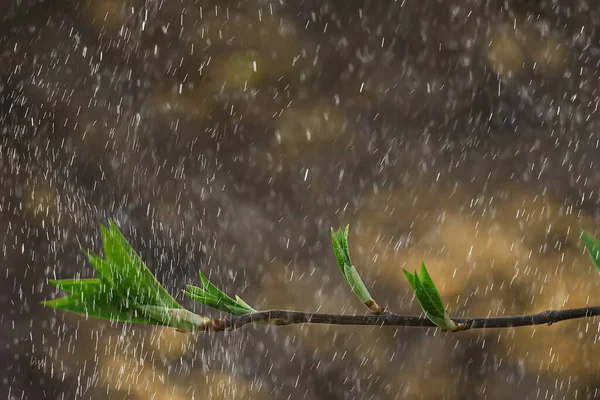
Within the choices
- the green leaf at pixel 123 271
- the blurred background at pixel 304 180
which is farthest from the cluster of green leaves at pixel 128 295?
the blurred background at pixel 304 180

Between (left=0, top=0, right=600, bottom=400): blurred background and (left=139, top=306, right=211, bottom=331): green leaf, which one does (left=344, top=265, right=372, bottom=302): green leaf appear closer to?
(left=139, top=306, right=211, bottom=331): green leaf

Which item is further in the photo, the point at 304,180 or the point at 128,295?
the point at 304,180

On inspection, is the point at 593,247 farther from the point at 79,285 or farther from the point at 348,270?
the point at 79,285

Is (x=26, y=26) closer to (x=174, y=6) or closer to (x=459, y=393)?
(x=174, y=6)

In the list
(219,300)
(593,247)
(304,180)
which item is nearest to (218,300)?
(219,300)

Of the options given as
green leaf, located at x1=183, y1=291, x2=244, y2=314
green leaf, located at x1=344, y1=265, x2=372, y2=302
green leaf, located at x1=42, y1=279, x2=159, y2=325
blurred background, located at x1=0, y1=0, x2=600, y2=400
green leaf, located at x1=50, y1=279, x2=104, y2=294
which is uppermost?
green leaf, located at x1=50, y1=279, x2=104, y2=294

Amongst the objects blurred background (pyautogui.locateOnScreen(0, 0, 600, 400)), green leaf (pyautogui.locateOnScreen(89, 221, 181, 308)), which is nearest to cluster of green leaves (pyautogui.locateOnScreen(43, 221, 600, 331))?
green leaf (pyautogui.locateOnScreen(89, 221, 181, 308))
